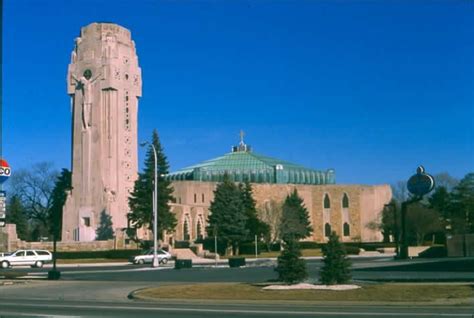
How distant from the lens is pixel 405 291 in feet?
68.7

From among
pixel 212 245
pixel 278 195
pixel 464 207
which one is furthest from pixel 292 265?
pixel 278 195

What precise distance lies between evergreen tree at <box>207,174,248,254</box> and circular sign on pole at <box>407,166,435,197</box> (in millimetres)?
35062

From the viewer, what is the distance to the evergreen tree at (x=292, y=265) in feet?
77.4

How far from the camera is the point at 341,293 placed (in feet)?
68.9

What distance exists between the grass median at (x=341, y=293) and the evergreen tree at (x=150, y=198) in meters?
49.1

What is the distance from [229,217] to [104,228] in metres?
14.3

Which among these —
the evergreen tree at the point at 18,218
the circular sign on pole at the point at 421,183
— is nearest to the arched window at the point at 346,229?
the evergreen tree at the point at 18,218

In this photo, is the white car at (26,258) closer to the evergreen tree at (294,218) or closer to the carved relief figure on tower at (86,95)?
the carved relief figure on tower at (86,95)

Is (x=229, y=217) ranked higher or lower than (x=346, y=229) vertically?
higher

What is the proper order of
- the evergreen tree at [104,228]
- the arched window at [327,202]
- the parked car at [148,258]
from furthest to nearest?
the arched window at [327,202] < the evergreen tree at [104,228] < the parked car at [148,258]

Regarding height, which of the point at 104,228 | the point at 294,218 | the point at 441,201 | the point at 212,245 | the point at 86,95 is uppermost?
the point at 86,95

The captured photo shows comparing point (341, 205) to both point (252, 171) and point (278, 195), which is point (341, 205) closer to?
point (278, 195)

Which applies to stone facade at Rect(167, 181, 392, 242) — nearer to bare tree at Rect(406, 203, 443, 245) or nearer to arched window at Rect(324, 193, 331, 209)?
arched window at Rect(324, 193, 331, 209)

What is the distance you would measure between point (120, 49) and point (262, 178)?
148 ft
